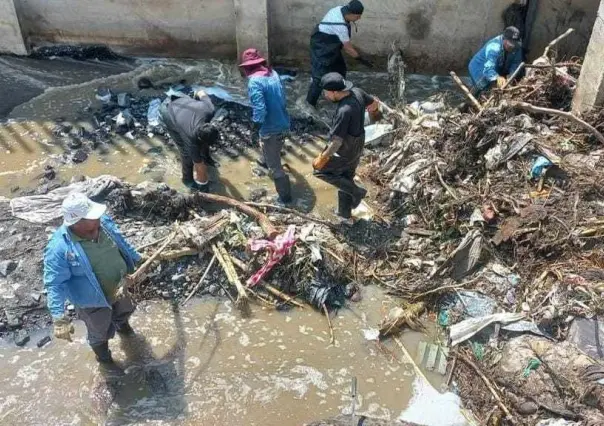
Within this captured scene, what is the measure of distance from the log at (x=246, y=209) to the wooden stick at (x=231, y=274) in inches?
20.8

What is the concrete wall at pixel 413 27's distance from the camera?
997cm

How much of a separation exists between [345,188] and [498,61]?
320cm

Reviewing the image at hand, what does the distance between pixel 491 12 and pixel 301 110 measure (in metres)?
3.75

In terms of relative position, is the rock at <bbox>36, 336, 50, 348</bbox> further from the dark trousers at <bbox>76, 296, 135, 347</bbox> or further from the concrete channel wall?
the concrete channel wall

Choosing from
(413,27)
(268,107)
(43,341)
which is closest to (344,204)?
(268,107)

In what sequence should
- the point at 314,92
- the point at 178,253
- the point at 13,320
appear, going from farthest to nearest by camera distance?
the point at 314,92 < the point at 178,253 < the point at 13,320

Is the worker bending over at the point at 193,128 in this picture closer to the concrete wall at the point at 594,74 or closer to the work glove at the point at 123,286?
the work glove at the point at 123,286

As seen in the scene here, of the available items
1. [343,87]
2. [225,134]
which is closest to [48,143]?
[225,134]

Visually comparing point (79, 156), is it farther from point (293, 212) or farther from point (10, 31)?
point (10, 31)

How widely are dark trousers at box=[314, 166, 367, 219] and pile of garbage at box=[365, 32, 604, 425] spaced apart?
1.70 feet

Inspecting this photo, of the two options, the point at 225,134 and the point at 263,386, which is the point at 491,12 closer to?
the point at 225,134

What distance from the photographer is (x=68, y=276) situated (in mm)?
4535

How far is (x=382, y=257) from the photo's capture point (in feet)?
21.8

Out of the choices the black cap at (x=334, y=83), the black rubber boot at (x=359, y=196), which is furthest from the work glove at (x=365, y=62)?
the black cap at (x=334, y=83)
